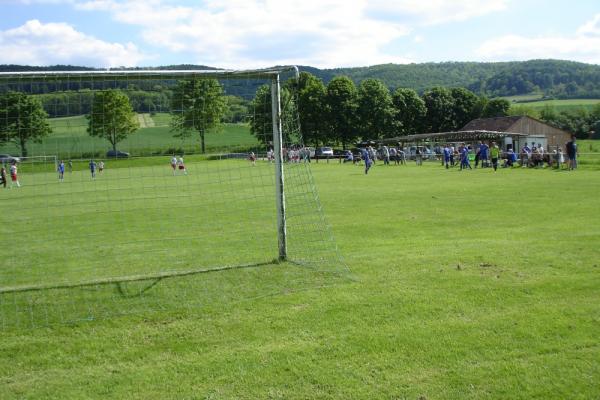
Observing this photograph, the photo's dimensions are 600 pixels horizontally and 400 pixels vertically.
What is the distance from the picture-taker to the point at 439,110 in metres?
97.9

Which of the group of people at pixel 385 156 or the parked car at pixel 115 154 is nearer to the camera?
the parked car at pixel 115 154

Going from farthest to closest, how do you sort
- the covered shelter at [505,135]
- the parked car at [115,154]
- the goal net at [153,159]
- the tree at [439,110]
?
the tree at [439,110] < the covered shelter at [505,135] < the parked car at [115,154] < the goal net at [153,159]

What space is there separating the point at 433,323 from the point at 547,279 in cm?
243

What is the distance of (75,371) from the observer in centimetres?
517

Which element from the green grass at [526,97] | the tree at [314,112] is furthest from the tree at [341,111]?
the green grass at [526,97]

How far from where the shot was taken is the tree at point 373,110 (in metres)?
87.5

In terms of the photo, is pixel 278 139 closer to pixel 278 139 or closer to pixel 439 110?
pixel 278 139

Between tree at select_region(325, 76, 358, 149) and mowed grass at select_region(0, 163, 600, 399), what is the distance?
3007 inches

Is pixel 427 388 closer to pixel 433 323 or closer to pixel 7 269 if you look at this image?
pixel 433 323

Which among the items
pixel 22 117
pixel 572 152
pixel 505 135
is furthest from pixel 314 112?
pixel 22 117

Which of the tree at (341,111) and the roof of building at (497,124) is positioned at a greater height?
the tree at (341,111)

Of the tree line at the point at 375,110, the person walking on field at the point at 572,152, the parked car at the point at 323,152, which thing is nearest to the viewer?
the person walking on field at the point at 572,152

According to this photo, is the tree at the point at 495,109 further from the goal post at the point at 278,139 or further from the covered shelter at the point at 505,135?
the goal post at the point at 278,139

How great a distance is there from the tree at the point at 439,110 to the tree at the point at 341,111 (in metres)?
18.0
